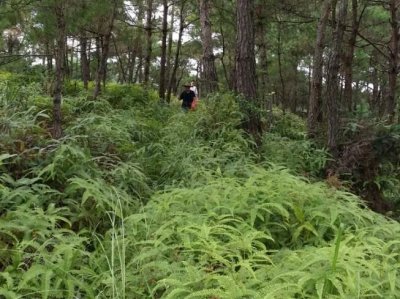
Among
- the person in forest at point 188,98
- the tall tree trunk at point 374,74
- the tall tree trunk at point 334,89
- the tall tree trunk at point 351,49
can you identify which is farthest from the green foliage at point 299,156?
the tall tree trunk at point 374,74

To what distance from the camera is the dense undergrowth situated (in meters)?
2.47

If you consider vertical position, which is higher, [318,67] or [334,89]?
[318,67]

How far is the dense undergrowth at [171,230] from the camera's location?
2473mm

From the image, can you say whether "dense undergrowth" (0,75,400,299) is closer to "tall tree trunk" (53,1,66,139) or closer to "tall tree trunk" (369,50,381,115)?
"tall tree trunk" (53,1,66,139)

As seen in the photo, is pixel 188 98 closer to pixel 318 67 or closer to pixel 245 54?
pixel 318 67

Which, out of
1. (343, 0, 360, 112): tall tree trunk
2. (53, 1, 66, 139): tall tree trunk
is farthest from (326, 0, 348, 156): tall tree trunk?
(53, 1, 66, 139): tall tree trunk

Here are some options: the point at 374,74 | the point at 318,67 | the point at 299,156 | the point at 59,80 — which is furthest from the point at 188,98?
the point at 374,74

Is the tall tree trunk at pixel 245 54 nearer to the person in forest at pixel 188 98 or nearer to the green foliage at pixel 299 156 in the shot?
the green foliage at pixel 299 156

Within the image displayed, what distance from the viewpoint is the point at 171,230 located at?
3.17 m

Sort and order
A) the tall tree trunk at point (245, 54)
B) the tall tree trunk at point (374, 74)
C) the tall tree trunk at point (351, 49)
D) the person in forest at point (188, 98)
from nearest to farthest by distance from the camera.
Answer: the tall tree trunk at point (245, 54), the tall tree trunk at point (351, 49), the person in forest at point (188, 98), the tall tree trunk at point (374, 74)

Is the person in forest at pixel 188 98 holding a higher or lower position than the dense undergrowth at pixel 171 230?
higher

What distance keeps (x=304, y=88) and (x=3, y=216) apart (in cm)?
3065

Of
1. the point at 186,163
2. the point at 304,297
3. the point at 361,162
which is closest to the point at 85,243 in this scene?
the point at 304,297

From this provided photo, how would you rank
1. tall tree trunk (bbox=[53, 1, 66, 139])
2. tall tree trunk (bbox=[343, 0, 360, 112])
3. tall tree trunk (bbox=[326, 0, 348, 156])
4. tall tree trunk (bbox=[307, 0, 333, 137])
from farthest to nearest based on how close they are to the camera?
tall tree trunk (bbox=[343, 0, 360, 112]) → tall tree trunk (bbox=[307, 0, 333, 137]) → tall tree trunk (bbox=[326, 0, 348, 156]) → tall tree trunk (bbox=[53, 1, 66, 139])
